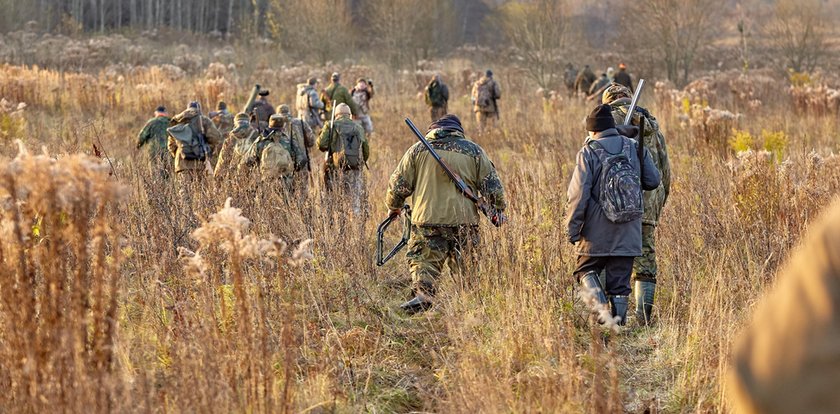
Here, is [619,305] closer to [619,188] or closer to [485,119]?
[619,188]

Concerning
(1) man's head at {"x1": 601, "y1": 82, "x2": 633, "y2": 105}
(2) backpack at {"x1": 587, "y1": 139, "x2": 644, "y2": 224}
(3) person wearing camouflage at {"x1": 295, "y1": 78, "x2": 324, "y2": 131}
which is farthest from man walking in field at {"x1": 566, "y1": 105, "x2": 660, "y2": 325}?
(3) person wearing camouflage at {"x1": 295, "y1": 78, "x2": 324, "y2": 131}

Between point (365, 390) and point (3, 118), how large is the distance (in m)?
9.70

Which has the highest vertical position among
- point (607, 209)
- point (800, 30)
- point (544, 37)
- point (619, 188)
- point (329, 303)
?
point (800, 30)

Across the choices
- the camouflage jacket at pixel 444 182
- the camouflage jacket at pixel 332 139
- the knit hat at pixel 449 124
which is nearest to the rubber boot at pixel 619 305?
the camouflage jacket at pixel 444 182

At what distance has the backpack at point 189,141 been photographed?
28.8 feet

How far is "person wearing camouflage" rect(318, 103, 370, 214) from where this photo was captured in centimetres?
843

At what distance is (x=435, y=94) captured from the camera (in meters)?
16.4

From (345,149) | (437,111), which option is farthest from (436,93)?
(345,149)

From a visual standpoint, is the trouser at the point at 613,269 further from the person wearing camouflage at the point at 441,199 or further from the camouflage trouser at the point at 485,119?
the camouflage trouser at the point at 485,119

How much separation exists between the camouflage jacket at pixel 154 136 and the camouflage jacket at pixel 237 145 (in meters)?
1.32

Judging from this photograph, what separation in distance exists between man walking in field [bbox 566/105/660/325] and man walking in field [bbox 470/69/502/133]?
35.0 ft

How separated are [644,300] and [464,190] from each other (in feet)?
4.55

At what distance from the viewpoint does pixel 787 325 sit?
96 cm

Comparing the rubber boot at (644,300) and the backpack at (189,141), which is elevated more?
the backpack at (189,141)
